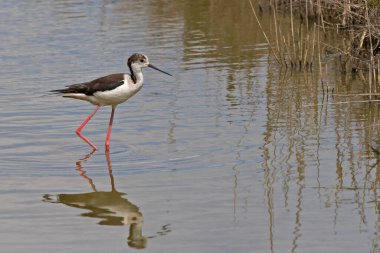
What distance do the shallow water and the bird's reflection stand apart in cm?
2

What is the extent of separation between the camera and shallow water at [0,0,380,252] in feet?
21.3

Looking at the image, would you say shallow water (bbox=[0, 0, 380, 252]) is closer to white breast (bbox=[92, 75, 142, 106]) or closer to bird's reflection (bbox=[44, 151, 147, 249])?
bird's reflection (bbox=[44, 151, 147, 249])

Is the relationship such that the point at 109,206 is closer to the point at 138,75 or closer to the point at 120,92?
the point at 120,92

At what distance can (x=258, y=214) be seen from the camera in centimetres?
683

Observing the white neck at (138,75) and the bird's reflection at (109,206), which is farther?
the white neck at (138,75)

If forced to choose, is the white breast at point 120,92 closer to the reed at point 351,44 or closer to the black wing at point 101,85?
the black wing at point 101,85

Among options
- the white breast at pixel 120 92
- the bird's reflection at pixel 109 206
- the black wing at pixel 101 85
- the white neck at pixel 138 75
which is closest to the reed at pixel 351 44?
the white neck at pixel 138 75

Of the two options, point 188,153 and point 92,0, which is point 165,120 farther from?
point 92,0

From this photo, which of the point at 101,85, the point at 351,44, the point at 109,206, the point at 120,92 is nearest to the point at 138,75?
the point at 120,92

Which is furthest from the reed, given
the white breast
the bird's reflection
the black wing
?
the bird's reflection

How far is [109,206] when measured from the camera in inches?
290

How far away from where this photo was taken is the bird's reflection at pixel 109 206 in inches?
268

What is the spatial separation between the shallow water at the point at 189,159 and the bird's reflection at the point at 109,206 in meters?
0.02

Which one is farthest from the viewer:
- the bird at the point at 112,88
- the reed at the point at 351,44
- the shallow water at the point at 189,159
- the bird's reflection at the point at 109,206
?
the reed at the point at 351,44
